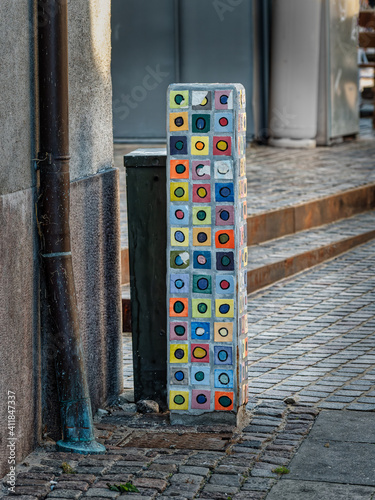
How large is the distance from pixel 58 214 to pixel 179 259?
71 cm

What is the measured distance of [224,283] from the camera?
15.4ft

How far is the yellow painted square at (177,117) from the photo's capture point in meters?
4.64

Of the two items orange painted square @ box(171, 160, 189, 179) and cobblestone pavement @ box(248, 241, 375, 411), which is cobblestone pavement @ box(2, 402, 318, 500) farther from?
orange painted square @ box(171, 160, 189, 179)

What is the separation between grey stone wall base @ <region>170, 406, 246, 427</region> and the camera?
473 centimetres

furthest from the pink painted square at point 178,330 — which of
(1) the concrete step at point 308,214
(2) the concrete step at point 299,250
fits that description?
(1) the concrete step at point 308,214

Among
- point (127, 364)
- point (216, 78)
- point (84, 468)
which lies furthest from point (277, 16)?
point (84, 468)

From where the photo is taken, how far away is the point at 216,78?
13.9 metres

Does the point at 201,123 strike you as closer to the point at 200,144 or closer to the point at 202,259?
the point at 200,144

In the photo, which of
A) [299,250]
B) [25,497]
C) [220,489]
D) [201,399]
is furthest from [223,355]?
[299,250]

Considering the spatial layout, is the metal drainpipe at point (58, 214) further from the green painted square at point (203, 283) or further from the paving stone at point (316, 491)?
the paving stone at point (316, 491)

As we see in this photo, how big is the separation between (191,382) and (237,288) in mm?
502

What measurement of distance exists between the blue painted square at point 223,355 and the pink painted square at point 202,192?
691 millimetres

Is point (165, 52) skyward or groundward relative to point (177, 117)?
skyward

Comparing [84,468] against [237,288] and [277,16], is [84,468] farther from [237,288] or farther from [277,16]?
[277,16]
